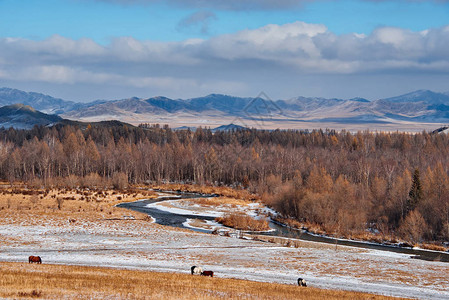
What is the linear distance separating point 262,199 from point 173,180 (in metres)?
49.0

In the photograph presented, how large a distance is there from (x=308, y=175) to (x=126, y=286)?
89.0 meters

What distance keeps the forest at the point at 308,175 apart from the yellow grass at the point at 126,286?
39792mm

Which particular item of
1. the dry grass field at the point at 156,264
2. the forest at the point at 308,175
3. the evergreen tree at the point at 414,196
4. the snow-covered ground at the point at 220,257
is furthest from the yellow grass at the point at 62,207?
the evergreen tree at the point at 414,196

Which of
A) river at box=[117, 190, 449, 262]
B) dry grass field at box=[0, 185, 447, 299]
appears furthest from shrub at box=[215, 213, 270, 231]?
dry grass field at box=[0, 185, 447, 299]

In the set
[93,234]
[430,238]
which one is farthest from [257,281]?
[430,238]

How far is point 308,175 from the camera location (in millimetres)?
108938

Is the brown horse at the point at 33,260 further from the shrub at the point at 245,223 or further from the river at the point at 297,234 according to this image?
the shrub at the point at 245,223

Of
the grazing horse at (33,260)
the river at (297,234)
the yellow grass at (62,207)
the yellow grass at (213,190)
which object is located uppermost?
the grazing horse at (33,260)

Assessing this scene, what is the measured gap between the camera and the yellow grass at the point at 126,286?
21250mm

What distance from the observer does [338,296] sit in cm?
2484

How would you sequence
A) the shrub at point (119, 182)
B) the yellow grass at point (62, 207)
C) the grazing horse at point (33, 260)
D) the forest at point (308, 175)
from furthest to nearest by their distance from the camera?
the shrub at point (119, 182)
the forest at point (308, 175)
the yellow grass at point (62, 207)
the grazing horse at point (33, 260)

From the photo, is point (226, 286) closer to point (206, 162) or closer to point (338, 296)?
point (338, 296)

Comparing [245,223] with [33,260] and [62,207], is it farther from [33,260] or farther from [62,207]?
[33,260]

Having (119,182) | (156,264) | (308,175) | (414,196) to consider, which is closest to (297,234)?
(414,196)
